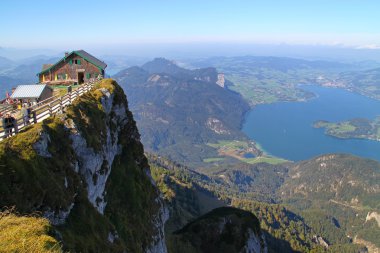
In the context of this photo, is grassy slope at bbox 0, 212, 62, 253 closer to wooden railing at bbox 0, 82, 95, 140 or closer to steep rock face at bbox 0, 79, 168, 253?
steep rock face at bbox 0, 79, 168, 253

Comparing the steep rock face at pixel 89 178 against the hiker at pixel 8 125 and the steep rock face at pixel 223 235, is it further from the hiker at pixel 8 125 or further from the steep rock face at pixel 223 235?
the steep rock face at pixel 223 235

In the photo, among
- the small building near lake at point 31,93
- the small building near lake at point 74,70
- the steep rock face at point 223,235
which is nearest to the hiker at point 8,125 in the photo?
the small building near lake at point 31,93

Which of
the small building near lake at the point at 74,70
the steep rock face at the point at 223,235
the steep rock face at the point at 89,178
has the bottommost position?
the steep rock face at the point at 223,235

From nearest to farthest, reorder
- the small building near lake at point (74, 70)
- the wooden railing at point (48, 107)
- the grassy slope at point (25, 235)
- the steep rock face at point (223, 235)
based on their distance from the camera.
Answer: the grassy slope at point (25, 235) → the wooden railing at point (48, 107) → the small building near lake at point (74, 70) → the steep rock face at point (223, 235)

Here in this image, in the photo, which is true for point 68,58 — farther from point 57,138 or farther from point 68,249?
point 68,249

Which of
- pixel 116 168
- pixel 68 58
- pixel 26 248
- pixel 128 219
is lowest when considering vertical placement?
pixel 128 219

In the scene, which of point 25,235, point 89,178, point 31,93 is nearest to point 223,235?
point 31,93

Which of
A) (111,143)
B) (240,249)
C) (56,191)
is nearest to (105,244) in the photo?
(56,191)
